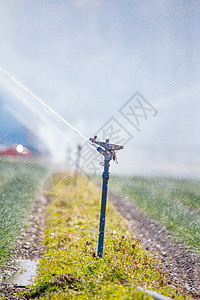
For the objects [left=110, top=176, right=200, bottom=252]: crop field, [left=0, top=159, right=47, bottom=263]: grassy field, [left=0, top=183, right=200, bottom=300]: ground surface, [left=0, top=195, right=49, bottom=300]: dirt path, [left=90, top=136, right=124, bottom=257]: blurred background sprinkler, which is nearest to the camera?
[left=0, top=195, right=49, bottom=300]: dirt path

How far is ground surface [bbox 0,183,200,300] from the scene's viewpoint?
13.0 ft

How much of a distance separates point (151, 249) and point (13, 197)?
400 centimetres

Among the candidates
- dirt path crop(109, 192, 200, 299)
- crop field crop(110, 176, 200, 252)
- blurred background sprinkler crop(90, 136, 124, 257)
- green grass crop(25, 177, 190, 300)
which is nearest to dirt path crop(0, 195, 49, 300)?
green grass crop(25, 177, 190, 300)

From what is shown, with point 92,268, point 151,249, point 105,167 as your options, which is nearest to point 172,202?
point 151,249

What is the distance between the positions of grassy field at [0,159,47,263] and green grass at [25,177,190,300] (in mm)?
690

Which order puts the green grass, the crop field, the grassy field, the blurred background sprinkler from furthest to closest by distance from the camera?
the crop field, the grassy field, the blurred background sprinkler, the green grass

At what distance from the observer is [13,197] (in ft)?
24.4

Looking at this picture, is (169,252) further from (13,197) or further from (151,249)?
(13,197)

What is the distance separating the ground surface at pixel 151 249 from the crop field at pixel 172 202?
9.4 inches

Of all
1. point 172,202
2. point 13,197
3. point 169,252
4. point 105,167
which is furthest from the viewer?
point 172,202

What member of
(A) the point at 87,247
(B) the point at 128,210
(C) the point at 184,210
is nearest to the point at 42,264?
(A) the point at 87,247

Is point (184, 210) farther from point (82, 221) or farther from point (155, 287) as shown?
point (155, 287)

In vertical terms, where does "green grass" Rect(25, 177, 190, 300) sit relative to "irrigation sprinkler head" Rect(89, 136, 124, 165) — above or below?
below

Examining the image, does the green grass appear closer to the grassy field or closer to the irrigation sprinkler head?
the grassy field
